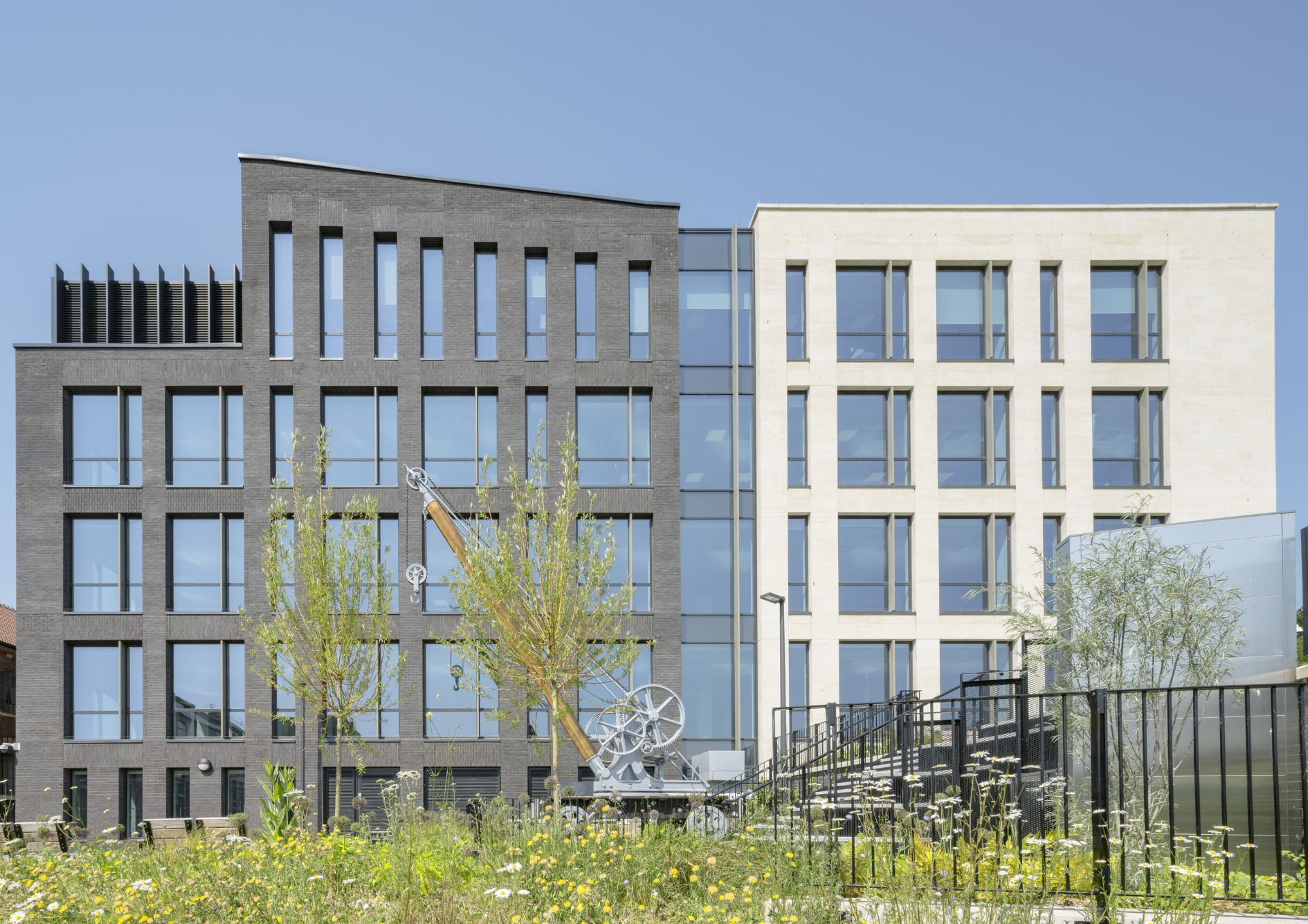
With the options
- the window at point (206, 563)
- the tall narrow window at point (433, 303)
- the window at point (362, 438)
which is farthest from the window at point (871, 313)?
the window at point (206, 563)

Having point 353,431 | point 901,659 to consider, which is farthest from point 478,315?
point 901,659

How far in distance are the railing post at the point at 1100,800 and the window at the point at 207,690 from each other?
82.5 ft

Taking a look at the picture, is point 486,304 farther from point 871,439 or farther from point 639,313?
point 871,439

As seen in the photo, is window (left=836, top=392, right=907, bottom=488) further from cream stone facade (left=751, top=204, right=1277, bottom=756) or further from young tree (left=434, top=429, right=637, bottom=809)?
young tree (left=434, top=429, right=637, bottom=809)

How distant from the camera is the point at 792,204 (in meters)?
30.2

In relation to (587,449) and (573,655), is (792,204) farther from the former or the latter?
(573,655)

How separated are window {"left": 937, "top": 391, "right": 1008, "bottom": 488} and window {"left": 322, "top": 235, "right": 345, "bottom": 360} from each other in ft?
53.5

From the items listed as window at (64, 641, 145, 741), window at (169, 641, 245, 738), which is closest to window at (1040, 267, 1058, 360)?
window at (169, 641, 245, 738)

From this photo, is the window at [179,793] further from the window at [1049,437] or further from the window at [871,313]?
the window at [1049,437]

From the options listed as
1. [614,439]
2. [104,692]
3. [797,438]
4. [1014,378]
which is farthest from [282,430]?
[1014,378]

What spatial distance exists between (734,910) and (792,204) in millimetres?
24090

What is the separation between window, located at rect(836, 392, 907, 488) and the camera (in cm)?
3014

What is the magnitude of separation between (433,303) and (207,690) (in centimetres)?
1188

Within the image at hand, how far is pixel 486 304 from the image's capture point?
3077cm
